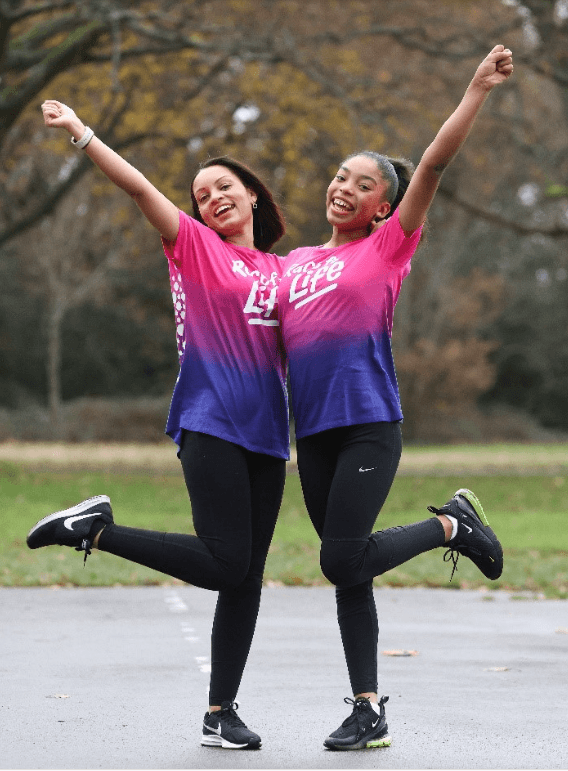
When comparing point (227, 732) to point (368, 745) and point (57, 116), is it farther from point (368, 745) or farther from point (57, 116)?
point (57, 116)

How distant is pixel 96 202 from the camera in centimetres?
3375

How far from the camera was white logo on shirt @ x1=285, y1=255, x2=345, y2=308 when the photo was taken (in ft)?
14.6

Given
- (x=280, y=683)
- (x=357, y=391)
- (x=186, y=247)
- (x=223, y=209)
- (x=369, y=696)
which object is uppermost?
(x=223, y=209)

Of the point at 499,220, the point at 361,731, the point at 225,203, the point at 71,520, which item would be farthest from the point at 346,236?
the point at 499,220

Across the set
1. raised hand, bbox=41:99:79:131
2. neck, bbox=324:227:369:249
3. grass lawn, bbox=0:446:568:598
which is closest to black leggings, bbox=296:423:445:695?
neck, bbox=324:227:369:249

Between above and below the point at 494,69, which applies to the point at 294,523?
below

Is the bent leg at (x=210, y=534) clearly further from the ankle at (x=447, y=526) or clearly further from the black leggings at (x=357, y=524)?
the ankle at (x=447, y=526)

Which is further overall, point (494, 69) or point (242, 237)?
point (242, 237)

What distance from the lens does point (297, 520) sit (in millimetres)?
15633

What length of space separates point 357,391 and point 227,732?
3.98ft

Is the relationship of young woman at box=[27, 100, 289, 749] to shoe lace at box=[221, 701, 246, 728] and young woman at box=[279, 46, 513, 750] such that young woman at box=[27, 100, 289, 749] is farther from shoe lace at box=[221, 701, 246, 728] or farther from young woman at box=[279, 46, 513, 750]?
young woman at box=[279, 46, 513, 750]

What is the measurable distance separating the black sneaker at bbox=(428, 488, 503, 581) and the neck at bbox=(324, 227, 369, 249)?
0.97m

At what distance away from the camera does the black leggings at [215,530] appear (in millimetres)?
4398

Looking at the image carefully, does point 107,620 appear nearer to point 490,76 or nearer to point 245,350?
point 245,350
